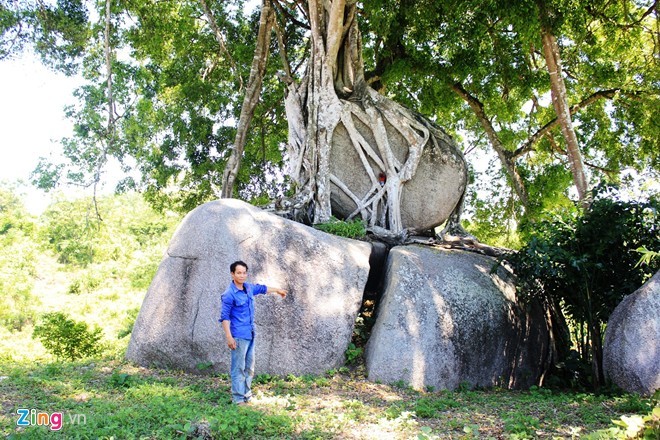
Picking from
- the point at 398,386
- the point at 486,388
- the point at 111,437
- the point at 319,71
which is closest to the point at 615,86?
the point at 319,71

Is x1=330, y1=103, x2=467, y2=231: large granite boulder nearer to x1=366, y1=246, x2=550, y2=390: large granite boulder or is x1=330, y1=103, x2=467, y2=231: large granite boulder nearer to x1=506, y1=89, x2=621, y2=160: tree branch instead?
x1=366, y1=246, x2=550, y2=390: large granite boulder

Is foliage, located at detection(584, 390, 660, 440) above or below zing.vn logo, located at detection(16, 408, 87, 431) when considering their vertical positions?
above

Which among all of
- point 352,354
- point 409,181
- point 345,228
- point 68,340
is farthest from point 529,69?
point 68,340

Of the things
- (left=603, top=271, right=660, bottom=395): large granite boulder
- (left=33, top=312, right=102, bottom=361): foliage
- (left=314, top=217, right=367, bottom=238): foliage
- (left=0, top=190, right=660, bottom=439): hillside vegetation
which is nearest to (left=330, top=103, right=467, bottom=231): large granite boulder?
(left=314, top=217, right=367, bottom=238): foliage

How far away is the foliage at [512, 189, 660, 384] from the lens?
26.0ft

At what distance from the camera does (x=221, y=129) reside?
16.1 m

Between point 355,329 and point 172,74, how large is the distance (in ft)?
32.8

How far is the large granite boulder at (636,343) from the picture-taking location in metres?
6.86

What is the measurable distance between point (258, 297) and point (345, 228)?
246 centimetres

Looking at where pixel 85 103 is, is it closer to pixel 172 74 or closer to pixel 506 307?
pixel 172 74

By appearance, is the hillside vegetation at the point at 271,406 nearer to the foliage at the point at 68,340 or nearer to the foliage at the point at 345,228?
the foliage at the point at 68,340

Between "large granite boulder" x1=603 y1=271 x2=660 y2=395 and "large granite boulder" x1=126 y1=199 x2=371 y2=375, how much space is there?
3.40m

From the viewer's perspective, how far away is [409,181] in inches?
439

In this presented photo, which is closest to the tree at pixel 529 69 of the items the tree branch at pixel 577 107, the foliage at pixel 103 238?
the tree branch at pixel 577 107
